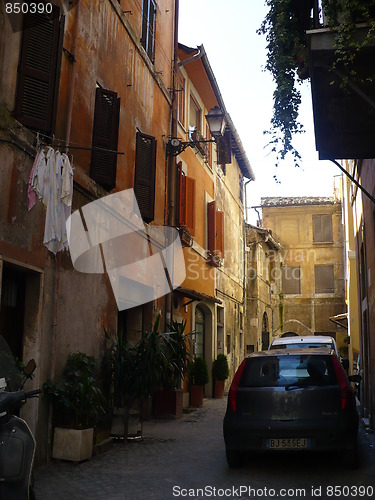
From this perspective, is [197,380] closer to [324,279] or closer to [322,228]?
[324,279]

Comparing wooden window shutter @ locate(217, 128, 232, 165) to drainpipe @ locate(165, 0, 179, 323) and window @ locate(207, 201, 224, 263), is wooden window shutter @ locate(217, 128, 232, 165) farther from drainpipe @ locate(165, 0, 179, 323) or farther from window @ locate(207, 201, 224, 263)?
drainpipe @ locate(165, 0, 179, 323)

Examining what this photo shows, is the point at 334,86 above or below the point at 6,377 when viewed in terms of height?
above

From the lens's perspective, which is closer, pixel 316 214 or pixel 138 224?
pixel 138 224

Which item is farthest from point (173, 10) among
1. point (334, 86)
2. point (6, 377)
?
point (6, 377)

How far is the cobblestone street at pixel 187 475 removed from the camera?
6055mm

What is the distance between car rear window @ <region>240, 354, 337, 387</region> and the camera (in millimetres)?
7023

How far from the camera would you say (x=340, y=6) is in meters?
6.02

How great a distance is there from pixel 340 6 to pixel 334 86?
0.96m

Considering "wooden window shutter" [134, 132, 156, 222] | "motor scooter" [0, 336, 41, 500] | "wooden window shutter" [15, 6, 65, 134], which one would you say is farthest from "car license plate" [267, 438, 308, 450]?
"wooden window shutter" [134, 132, 156, 222]

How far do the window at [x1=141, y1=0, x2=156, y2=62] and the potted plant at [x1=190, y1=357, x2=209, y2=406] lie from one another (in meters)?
8.16

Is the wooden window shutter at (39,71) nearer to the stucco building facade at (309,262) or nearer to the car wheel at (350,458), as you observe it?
the car wheel at (350,458)

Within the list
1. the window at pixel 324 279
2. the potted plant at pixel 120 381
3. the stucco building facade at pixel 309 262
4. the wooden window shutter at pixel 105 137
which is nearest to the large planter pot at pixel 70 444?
the potted plant at pixel 120 381

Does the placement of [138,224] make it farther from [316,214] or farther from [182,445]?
[316,214]

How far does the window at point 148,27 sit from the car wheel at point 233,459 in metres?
9.43
